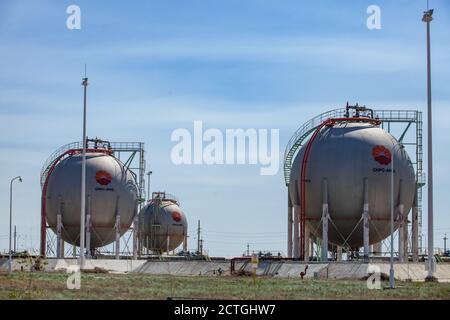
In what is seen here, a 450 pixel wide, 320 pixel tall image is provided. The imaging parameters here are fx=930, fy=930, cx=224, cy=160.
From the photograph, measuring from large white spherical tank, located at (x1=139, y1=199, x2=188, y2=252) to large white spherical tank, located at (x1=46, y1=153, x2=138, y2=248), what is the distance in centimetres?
2207

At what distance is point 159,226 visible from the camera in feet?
330

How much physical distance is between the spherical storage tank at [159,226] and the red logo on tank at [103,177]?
24.5m

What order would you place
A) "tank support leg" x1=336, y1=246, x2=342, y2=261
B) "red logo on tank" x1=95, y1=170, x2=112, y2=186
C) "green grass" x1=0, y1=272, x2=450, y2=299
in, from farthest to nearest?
1. "red logo on tank" x1=95, y1=170, x2=112, y2=186
2. "tank support leg" x1=336, y1=246, x2=342, y2=261
3. "green grass" x1=0, y1=272, x2=450, y2=299

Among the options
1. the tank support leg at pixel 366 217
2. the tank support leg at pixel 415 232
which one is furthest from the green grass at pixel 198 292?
the tank support leg at pixel 415 232

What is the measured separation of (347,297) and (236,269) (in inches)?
1290

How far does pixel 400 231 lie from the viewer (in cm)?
6359

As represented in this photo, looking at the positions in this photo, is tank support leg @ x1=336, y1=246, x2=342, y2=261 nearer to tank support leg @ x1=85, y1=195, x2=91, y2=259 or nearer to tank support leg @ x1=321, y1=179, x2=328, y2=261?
tank support leg @ x1=321, y1=179, x2=328, y2=261

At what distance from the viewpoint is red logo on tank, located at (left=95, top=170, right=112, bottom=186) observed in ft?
247

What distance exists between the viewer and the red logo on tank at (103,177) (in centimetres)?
7538

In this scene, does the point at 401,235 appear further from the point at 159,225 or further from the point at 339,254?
the point at 159,225

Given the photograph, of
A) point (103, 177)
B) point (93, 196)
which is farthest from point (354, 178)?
point (93, 196)

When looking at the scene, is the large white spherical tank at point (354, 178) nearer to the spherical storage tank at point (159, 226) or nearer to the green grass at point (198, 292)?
the green grass at point (198, 292)

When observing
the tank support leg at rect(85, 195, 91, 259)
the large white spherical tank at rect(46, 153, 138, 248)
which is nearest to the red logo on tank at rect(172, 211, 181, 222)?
the large white spherical tank at rect(46, 153, 138, 248)
